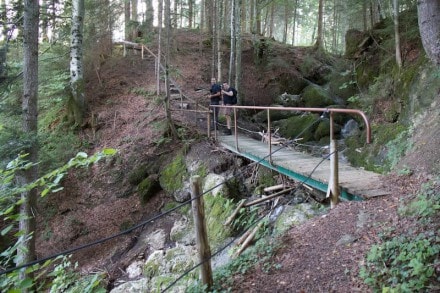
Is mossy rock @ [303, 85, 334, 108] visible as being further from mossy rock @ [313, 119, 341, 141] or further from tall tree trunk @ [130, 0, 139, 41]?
tall tree trunk @ [130, 0, 139, 41]

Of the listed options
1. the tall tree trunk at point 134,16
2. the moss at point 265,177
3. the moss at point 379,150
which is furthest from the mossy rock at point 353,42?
the tall tree trunk at point 134,16

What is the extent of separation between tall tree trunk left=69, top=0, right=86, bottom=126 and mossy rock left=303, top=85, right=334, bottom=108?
31.0 ft

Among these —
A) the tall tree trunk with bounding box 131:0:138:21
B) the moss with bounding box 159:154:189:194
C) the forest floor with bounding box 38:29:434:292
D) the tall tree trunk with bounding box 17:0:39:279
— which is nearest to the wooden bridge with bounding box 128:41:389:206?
the forest floor with bounding box 38:29:434:292

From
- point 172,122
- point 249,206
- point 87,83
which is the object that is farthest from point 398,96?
point 87,83

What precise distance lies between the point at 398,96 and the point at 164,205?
7.11 m

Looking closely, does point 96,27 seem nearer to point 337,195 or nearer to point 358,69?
point 358,69

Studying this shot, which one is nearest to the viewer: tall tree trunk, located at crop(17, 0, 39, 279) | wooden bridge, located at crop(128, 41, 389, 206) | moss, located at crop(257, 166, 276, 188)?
wooden bridge, located at crop(128, 41, 389, 206)

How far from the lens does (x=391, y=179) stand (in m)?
5.11

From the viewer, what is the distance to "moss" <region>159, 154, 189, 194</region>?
9.26 m

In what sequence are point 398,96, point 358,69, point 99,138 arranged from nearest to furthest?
point 398,96
point 99,138
point 358,69

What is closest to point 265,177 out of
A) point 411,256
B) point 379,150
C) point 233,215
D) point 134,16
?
point 233,215

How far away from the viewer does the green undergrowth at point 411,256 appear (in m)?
2.93

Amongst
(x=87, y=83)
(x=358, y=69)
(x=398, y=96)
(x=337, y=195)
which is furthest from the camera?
(x=87, y=83)

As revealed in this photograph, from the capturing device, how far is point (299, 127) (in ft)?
40.4
